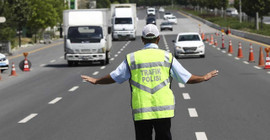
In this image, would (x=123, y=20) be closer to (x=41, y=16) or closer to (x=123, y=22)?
(x=123, y=22)

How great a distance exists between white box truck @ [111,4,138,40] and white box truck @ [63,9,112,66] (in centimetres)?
2536

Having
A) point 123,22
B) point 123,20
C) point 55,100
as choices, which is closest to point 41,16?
point 123,20

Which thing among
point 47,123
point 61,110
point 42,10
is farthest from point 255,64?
point 42,10

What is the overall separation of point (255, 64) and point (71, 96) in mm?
11715

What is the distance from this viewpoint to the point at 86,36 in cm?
2795

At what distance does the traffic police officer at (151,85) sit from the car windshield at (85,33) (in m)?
22.0

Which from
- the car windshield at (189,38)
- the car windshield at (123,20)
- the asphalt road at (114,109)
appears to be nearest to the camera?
the asphalt road at (114,109)

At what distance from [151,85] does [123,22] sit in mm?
50166

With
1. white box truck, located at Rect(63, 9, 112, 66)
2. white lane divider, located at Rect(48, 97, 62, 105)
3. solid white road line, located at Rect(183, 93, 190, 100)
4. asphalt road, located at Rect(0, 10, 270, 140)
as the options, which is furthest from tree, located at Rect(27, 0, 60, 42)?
solid white road line, located at Rect(183, 93, 190, 100)

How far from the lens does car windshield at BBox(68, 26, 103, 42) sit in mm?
27656

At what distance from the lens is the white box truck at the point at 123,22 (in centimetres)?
5459

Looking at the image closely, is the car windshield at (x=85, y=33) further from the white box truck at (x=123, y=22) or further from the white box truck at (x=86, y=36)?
the white box truck at (x=123, y=22)

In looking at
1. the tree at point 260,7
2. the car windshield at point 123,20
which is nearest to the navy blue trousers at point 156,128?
the car windshield at point 123,20

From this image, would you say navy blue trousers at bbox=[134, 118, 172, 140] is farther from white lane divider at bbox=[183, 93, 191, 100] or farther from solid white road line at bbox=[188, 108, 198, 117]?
white lane divider at bbox=[183, 93, 191, 100]
